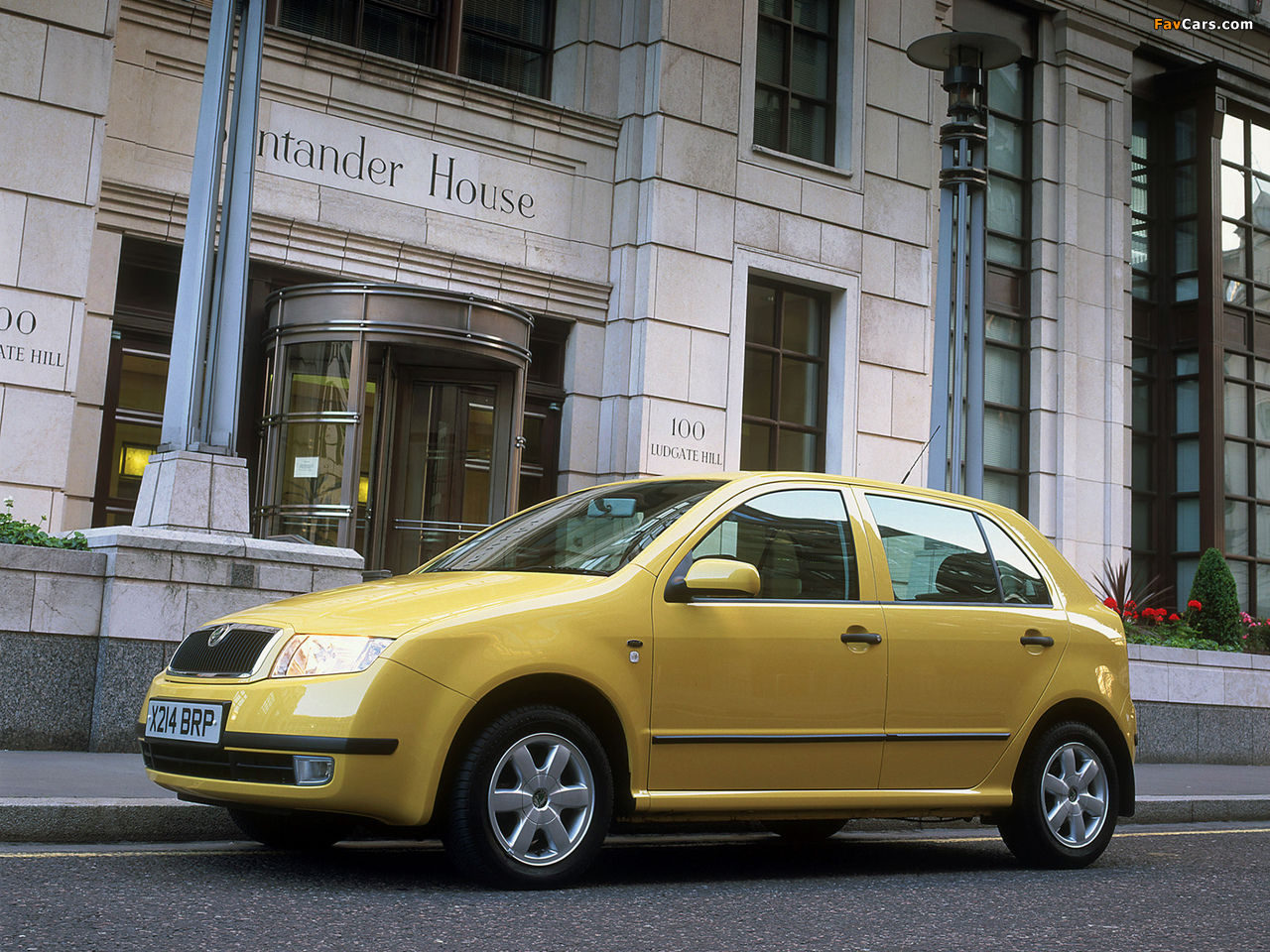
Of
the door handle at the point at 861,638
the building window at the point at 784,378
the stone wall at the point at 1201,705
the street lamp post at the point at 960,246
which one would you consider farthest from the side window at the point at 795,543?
the building window at the point at 784,378

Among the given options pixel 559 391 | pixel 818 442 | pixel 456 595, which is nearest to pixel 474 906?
pixel 456 595

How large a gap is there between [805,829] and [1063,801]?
1.40 m

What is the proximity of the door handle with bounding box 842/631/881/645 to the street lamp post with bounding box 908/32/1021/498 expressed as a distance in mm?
5168

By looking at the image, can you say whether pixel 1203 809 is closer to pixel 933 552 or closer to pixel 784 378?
pixel 933 552

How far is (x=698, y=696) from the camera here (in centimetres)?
606

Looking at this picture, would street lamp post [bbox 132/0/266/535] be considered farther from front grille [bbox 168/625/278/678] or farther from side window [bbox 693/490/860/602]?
side window [bbox 693/490/860/602]

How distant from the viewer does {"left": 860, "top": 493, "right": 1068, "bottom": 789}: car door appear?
6.68 metres

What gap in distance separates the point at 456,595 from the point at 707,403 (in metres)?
10.9

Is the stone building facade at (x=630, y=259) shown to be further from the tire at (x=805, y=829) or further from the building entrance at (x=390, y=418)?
the tire at (x=805, y=829)

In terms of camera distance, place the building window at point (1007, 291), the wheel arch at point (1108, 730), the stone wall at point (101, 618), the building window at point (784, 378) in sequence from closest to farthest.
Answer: the wheel arch at point (1108, 730)
the stone wall at point (101, 618)
the building window at point (784, 378)
the building window at point (1007, 291)

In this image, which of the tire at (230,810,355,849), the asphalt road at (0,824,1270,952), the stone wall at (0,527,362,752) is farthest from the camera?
the stone wall at (0,527,362,752)

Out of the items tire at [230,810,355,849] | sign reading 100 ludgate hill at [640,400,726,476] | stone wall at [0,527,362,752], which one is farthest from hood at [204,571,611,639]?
sign reading 100 ludgate hill at [640,400,726,476]

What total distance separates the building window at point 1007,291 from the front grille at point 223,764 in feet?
52.1

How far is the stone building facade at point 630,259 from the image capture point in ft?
44.0
